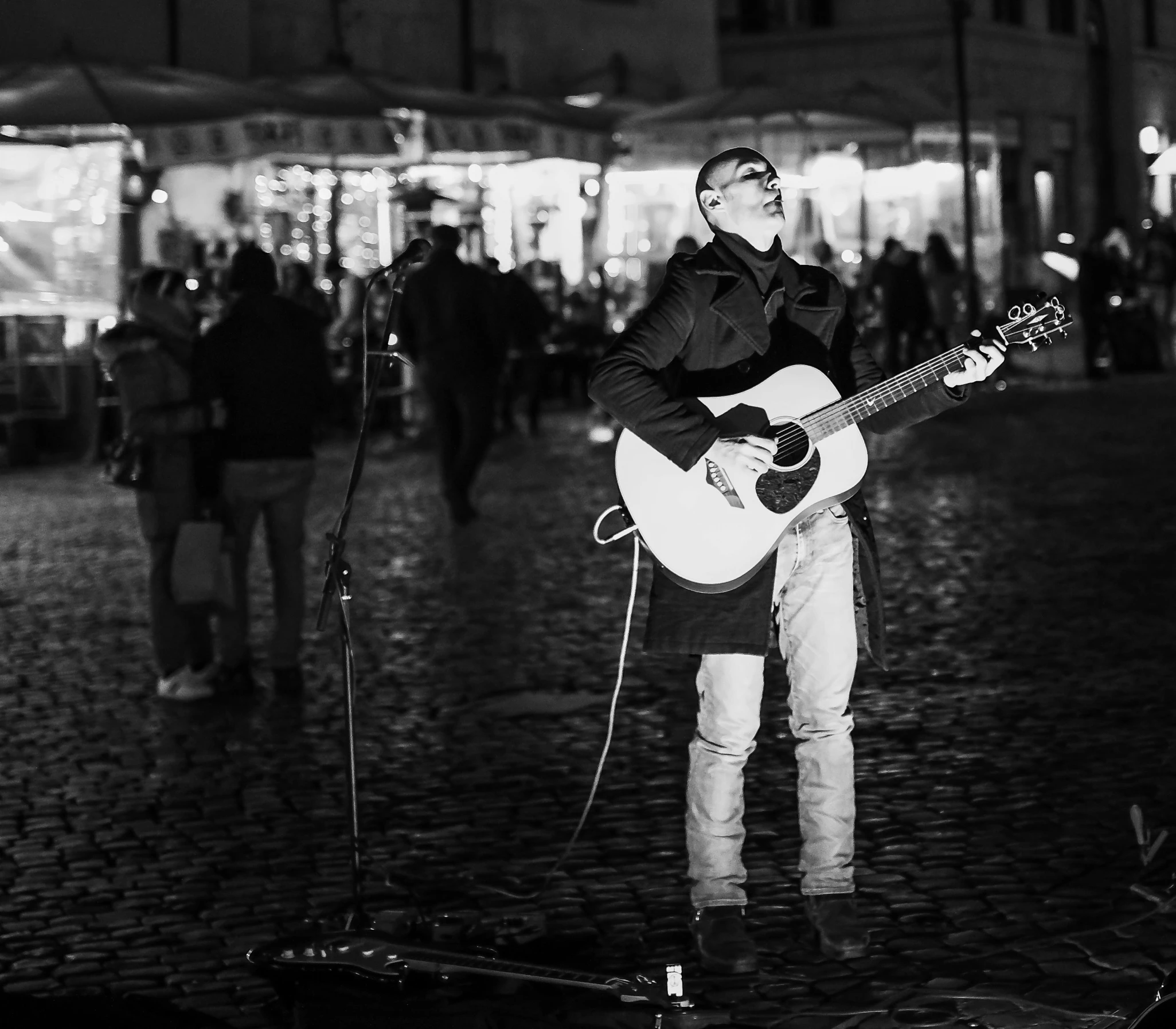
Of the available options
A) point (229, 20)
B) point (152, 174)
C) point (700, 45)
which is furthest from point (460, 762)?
point (700, 45)

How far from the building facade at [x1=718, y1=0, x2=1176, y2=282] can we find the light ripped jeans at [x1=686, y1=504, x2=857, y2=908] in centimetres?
3327

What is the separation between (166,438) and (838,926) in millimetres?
4767

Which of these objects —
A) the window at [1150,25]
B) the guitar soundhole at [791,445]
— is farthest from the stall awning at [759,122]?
the window at [1150,25]

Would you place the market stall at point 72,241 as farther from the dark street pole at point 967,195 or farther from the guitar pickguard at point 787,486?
the guitar pickguard at point 787,486

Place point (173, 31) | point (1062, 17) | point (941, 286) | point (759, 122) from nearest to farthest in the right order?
point (173, 31), point (759, 122), point (941, 286), point (1062, 17)

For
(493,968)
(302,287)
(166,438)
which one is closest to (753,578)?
(493,968)

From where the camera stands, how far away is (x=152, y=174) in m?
22.8

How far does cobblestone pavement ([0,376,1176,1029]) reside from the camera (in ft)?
18.5

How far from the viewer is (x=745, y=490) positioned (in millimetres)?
5461

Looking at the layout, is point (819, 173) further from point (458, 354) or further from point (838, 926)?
point (838, 926)

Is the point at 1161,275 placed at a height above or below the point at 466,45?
below

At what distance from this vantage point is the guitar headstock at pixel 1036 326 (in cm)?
525

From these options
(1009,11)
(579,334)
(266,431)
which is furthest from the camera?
(1009,11)

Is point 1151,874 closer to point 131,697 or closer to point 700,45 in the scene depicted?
point 131,697
